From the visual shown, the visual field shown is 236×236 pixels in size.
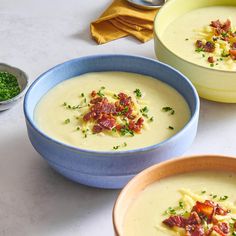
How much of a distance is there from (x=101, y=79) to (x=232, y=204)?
2.67 feet

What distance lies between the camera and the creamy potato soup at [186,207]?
5.61 ft

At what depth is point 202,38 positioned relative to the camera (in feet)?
8.70

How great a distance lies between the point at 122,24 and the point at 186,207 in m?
1.36

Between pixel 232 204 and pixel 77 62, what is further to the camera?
pixel 77 62

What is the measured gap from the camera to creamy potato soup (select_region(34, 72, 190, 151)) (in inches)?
81.2

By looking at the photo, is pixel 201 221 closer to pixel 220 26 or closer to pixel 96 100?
pixel 96 100

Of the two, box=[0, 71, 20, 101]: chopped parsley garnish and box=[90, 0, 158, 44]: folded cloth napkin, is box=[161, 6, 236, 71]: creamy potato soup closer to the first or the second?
box=[90, 0, 158, 44]: folded cloth napkin

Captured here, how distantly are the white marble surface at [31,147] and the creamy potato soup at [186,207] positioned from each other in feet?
0.67

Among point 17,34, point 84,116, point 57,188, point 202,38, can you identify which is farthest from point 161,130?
point 17,34

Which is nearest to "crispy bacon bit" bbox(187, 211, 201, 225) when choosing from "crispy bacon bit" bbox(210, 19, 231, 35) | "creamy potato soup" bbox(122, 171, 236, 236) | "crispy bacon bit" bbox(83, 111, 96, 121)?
"creamy potato soup" bbox(122, 171, 236, 236)

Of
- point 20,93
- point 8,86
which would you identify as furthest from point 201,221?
point 8,86

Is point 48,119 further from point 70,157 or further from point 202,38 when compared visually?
point 202,38

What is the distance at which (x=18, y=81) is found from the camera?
255 centimetres

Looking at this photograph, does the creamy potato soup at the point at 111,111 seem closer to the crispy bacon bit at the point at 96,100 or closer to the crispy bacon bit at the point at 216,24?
the crispy bacon bit at the point at 96,100
